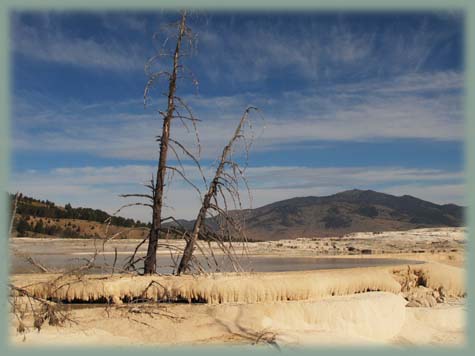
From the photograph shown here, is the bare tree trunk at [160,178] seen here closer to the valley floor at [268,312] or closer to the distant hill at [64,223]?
the valley floor at [268,312]

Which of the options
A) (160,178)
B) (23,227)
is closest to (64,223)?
(23,227)

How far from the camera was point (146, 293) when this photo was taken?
28.1 ft

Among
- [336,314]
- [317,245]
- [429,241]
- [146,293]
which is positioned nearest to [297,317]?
[336,314]

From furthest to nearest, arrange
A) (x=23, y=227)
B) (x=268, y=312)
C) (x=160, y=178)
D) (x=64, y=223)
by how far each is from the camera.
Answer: (x=64, y=223), (x=23, y=227), (x=160, y=178), (x=268, y=312)

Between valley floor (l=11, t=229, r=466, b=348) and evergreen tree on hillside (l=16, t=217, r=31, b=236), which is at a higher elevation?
evergreen tree on hillside (l=16, t=217, r=31, b=236)

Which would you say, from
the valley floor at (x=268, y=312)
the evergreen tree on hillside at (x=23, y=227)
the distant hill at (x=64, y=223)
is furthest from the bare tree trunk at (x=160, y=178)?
the evergreen tree on hillside at (x=23, y=227)

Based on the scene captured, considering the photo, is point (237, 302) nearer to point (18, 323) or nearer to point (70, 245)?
point (18, 323)

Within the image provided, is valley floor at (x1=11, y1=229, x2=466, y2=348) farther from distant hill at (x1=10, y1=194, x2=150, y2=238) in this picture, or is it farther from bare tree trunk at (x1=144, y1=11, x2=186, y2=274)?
distant hill at (x1=10, y1=194, x2=150, y2=238)

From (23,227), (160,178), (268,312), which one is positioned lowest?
(268,312)

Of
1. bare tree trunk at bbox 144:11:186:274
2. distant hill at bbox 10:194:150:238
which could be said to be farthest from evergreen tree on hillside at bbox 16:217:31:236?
bare tree trunk at bbox 144:11:186:274

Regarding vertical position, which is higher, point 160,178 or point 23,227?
point 160,178

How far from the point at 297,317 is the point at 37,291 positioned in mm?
4598

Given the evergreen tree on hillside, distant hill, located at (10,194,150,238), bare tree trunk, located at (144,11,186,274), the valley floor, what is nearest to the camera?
the valley floor

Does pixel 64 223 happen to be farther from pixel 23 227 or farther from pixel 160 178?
pixel 160 178
